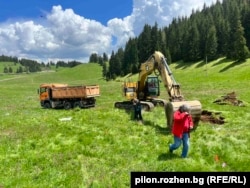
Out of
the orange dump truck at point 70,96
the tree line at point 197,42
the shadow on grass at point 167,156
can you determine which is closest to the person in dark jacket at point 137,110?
the shadow on grass at point 167,156

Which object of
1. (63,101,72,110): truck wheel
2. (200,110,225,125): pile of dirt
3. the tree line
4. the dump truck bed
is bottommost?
(200,110,225,125): pile of dirt

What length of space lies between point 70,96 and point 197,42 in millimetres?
92826

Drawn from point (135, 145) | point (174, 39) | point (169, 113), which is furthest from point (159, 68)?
point (174, 39)

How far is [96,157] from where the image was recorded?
17.0 m

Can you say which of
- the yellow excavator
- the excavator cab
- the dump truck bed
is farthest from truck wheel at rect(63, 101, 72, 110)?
the excavator cab

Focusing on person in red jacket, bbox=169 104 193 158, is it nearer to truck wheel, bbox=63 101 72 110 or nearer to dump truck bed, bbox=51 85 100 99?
dump truck bed, bbox=51 85 100 99

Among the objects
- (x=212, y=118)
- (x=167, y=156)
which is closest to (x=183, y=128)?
(x=167, y=156)

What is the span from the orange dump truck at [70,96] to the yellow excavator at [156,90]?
5126 millimetres

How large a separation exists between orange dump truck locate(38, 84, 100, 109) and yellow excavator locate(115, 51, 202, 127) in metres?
5.13

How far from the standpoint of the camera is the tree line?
11231 cm

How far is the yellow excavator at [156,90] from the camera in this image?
21.8 m

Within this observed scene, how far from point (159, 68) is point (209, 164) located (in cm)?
1467

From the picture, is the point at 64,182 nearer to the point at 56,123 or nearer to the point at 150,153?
the point at 150,153

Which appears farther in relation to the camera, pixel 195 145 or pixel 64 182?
pixel 195 145
